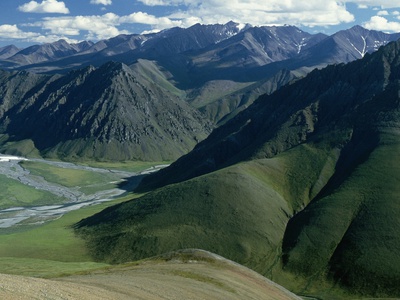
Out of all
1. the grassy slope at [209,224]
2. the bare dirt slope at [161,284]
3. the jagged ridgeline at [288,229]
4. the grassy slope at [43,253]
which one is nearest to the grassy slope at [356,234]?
the jagged ridgeline at [288,229]

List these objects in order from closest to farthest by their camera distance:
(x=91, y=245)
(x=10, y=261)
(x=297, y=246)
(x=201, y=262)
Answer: (x=201, y=262) < (x=10, y=261) < (x=297, y=246) < (x=91, y=245)

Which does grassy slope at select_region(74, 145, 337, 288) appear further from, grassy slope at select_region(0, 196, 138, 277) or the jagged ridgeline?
grassy slope at select_region(0, 196, 138, 277)

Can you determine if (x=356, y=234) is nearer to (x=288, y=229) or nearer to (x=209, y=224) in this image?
(x=288, y=229)

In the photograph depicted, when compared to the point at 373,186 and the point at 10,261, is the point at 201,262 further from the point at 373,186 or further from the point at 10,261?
the point at 373,186

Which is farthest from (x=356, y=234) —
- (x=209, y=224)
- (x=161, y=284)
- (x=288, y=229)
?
(x=161, y=284)

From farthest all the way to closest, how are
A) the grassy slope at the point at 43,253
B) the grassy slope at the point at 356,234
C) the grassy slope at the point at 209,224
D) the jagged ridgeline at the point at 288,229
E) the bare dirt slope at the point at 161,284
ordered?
the grassy slope at the point at 209,224
the jagged ridgeline at the point at 288,229
the grassy slope at the point at 356,234
the grassy slope at the point at 43,253
the bare dirt slope at the point at 161,284

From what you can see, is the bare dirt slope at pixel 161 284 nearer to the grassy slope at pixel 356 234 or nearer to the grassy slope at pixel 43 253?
the grassy slope at pixel 43 253

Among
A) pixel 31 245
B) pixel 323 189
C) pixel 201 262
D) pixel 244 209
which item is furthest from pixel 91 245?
pixel 323 189

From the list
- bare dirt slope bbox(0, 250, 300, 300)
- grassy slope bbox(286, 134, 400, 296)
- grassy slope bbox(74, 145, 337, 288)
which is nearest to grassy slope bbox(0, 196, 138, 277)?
grassy slope bbox(74, 145, 337, 288)
